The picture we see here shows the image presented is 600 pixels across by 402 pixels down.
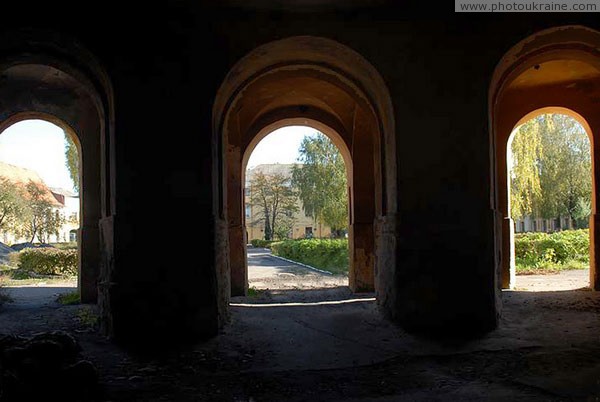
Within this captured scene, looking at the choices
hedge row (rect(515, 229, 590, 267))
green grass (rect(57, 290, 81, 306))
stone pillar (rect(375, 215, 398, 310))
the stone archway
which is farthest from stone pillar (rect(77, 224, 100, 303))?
hedge row (rect(515, 229, 590, 267))

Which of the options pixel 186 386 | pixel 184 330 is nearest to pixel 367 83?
pixel 184 330

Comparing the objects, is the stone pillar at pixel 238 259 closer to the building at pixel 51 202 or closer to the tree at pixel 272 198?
the building at pixel 51 202

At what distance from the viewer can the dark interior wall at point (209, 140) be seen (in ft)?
22.4

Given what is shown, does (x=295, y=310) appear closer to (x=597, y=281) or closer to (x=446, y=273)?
(x=446, y=273)

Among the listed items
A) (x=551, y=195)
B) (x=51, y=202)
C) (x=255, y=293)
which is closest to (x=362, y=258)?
(x=255, y=293)

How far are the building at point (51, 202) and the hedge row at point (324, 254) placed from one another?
879 inches

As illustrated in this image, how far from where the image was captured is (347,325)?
777 cm

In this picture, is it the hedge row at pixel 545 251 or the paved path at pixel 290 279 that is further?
the hedge row at pixel 545 251

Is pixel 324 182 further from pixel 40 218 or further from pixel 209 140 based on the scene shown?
pixel 209 140

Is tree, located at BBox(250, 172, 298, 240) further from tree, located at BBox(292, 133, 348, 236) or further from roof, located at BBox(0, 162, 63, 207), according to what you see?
roof, located at BBox(0, 162, 63, 207)

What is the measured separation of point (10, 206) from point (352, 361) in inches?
1280

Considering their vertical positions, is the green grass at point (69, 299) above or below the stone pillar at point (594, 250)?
below

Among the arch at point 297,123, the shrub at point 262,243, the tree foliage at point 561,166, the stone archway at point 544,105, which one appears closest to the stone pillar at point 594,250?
the stone archway at point 544,105

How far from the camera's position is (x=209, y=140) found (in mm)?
7047
